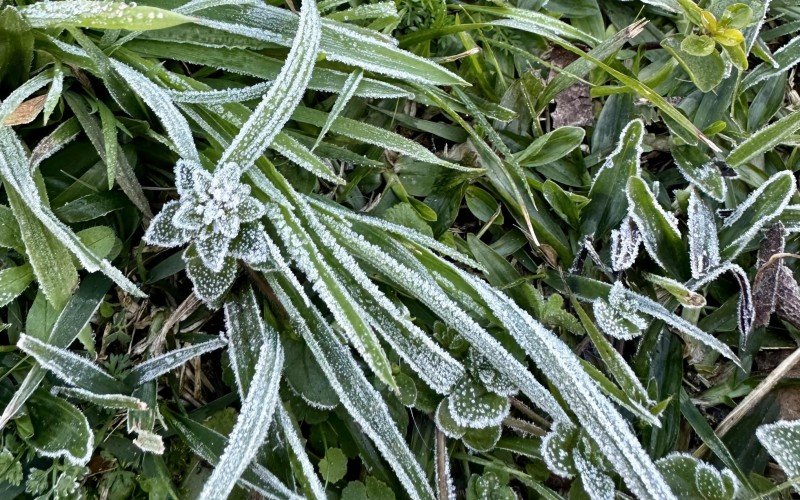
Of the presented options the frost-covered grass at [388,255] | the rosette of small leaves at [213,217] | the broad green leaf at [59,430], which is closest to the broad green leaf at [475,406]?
the frost-covered grass at [388,255]

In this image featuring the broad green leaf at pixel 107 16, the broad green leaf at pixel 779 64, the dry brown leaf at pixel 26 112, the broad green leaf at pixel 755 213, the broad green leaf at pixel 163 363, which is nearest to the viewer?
the broad green leaf at pixel 107 16

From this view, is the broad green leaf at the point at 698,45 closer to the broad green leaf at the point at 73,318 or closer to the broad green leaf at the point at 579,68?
the broad green leaf at the point at 579,68

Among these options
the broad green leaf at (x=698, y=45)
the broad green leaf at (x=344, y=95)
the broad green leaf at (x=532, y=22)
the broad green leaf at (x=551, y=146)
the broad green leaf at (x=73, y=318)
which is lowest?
the broad green leaf at (x=73, y=318)

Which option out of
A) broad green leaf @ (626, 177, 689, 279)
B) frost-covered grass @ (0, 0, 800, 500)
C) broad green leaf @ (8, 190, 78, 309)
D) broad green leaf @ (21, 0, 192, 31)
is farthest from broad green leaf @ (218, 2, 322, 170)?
broad green leaf @ (626, 177, 689, 279)

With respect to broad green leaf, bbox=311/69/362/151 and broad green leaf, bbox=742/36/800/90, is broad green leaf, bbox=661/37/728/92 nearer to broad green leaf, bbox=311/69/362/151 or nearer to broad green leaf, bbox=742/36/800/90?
broad green leaf, bbox=742/36/800/90

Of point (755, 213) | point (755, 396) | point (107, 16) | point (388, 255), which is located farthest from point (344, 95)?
point (755, 396)

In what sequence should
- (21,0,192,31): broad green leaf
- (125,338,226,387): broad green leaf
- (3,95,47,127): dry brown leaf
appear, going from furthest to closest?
(125,338,226,387): broad green leaf, (3,95,47,127): dry brown leaf, (21,0,192,31): broad green leaf

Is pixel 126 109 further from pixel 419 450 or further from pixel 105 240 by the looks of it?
pixel 419 450
